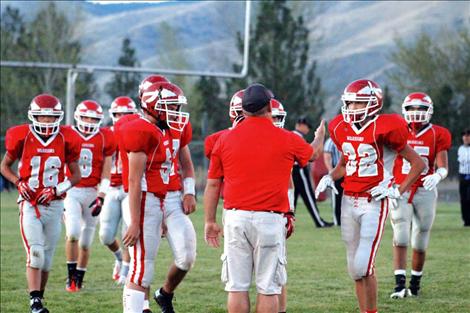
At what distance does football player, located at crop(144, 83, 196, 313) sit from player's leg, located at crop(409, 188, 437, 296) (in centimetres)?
262

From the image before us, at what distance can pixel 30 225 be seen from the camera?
9.30 m

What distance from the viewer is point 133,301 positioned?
7762mm

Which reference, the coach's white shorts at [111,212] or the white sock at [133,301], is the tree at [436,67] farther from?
the white sock at [133,301]

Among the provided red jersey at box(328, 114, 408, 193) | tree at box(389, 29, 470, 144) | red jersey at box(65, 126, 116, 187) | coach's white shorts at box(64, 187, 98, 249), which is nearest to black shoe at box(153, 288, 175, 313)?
red jersey at box(328, 114, 408, 193)

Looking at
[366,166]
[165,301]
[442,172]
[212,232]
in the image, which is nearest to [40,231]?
[165,301]

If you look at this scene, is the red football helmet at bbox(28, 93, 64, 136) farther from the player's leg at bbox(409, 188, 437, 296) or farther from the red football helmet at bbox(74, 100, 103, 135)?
the player's leg at bbox(409, 188, 437, 296)

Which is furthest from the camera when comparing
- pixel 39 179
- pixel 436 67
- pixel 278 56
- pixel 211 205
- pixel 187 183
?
pixel 436 67

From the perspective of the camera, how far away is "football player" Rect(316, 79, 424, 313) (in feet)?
27.6

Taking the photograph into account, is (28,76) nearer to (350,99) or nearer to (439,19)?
(350,99)

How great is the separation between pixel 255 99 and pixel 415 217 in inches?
152

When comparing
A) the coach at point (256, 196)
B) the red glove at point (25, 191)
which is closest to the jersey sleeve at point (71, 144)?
the red glove at point (25, 191)

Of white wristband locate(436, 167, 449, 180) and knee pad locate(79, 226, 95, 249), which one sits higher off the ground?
white wristband locate(436, 167, 449, 180)

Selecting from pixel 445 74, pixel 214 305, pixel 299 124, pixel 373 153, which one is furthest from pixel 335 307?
pixel 445 74

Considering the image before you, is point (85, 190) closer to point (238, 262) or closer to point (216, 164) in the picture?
point (216, 164)
